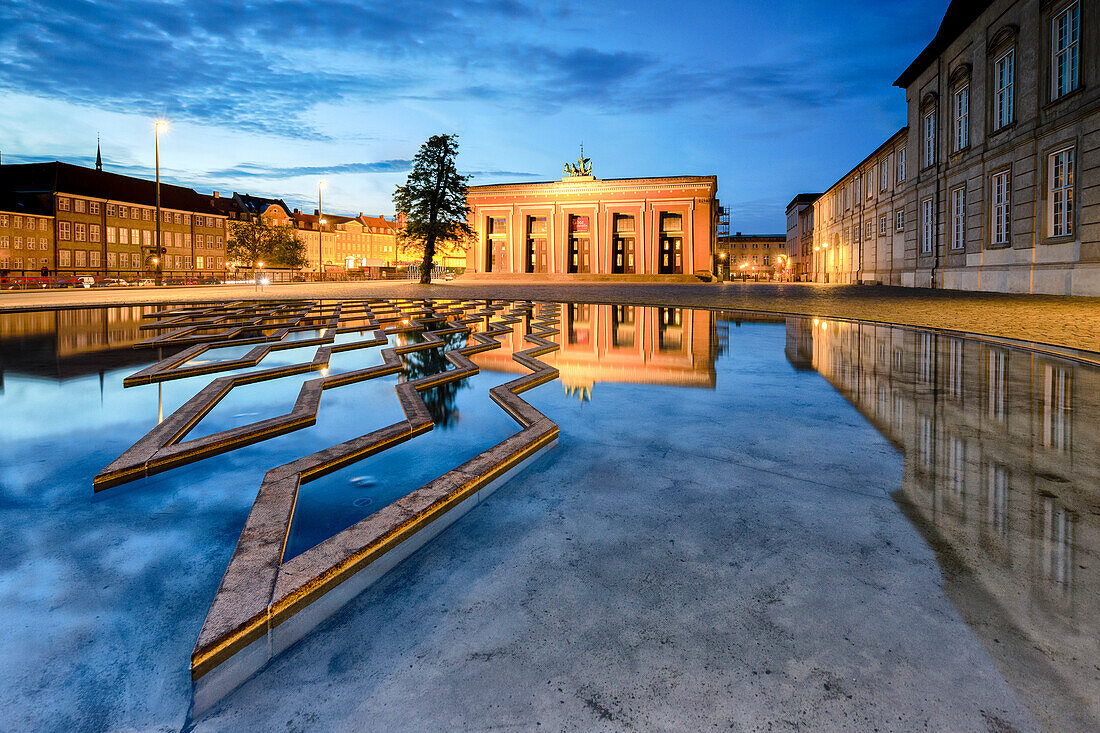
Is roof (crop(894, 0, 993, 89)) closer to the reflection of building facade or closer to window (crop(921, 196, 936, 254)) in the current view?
window (crop(921, 196, 936, 254))

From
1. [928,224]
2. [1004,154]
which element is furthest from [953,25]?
[928,224]

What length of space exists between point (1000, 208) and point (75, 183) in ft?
277

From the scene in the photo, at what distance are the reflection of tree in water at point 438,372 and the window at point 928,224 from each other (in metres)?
27.7

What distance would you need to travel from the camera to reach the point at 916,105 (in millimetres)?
30547

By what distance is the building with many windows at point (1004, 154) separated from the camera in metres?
17.7

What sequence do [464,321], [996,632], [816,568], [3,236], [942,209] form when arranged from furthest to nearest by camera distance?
[3,236]
[942,209]
[464,321]
[816,568]
[996,632]

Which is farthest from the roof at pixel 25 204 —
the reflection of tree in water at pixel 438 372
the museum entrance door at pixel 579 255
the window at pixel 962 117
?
the window at pixel 962 117

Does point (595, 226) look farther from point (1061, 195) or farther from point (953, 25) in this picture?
point (1061, 195)

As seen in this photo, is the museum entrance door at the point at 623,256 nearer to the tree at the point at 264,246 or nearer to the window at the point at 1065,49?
the tree at the point at 264,246

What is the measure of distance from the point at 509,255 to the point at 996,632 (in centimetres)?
6381

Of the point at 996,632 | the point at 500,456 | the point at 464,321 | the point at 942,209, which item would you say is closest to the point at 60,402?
the point at 500,456

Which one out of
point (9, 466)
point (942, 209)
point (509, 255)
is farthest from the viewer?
point (509, 255)

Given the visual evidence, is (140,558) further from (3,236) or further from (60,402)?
(3,236)

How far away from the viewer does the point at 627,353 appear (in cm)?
877
